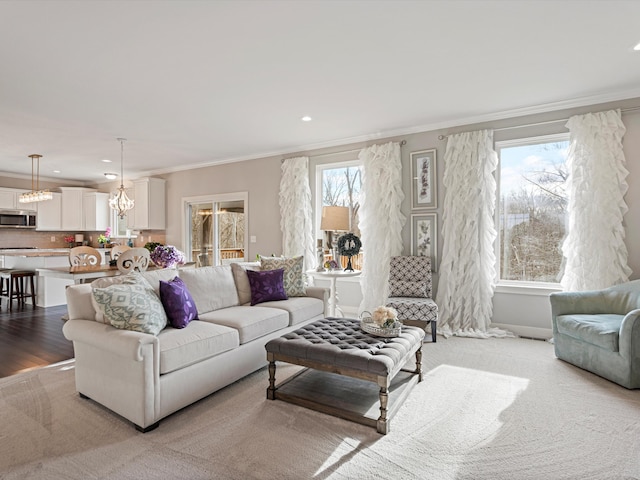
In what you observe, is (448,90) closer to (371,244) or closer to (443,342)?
(371,244)

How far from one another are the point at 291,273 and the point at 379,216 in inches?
64.5

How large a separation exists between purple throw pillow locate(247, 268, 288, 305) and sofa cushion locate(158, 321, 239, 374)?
87 cm

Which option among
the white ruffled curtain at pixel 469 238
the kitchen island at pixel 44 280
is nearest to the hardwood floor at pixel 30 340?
the kitchen island at pixel 44 280

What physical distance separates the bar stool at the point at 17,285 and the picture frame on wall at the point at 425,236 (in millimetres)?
6480

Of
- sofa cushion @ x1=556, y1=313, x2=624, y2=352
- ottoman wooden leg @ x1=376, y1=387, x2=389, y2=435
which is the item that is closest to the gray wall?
sofa cushion @ x1=556, y1=313, x2=624, y2=352

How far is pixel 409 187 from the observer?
15.7ft

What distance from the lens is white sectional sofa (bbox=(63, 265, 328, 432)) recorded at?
212 cm

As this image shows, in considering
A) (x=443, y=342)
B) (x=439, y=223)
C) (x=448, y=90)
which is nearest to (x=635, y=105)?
(x=448, y=90)

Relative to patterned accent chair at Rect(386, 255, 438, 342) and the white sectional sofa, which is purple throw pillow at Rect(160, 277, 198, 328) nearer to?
the white sectional sofa

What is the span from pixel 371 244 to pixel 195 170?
426cm

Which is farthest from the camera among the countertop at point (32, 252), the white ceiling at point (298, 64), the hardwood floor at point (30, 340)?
the countertop at point (32, 252)

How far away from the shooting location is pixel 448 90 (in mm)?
3545

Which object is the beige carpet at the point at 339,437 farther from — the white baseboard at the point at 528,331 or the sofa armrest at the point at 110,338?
the white baseboard at the point at 528,331

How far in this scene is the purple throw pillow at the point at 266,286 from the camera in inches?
144
